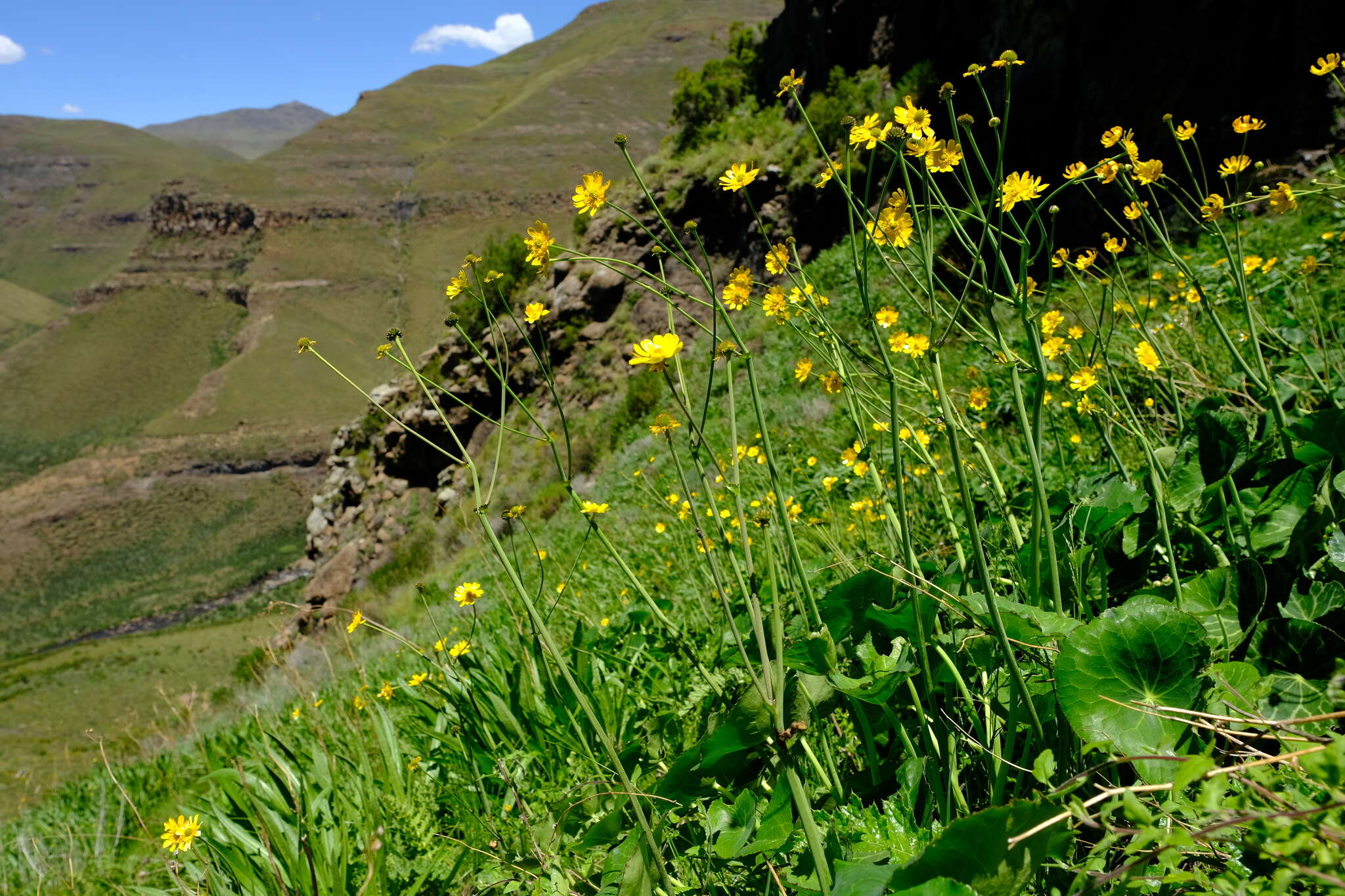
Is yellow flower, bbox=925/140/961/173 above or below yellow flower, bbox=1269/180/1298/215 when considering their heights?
above

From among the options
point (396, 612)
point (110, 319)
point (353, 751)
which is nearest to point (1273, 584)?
point (353, 751)

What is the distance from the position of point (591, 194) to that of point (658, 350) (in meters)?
0.52

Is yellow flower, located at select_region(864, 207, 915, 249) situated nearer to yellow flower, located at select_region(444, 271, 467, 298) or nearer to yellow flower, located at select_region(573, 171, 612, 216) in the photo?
yellow flower, located at select_region(573, 171, 612, 216)

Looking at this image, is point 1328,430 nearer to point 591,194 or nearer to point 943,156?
point 943,156

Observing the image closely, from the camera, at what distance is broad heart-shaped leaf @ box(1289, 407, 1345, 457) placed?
1.14 metres

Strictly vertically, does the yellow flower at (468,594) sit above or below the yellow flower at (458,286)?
below

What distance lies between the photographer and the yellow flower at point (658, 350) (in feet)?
3.25

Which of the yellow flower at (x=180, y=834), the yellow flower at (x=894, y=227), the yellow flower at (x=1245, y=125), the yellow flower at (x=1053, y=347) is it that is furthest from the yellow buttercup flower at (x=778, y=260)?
the yellow flower at (x=180, y=834)

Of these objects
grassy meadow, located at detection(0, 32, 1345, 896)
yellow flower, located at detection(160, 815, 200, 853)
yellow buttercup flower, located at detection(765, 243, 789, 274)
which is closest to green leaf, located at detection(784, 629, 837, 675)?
grassy meadow, located at detection(0, 32, 1345, 896)

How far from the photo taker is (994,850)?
735 millimetres

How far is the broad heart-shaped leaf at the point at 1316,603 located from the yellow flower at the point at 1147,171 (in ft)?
2.98

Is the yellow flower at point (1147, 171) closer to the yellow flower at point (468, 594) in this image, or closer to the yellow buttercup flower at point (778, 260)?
the yellow buttercup flower at point (778, 260)

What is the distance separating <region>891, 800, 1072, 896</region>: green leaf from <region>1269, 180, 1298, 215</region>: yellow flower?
1.37 m

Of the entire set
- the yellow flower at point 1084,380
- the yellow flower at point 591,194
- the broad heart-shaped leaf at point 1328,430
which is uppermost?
the yellow flower at point 591,194
